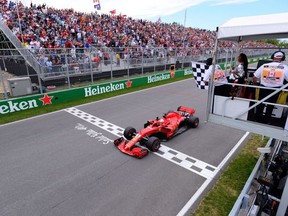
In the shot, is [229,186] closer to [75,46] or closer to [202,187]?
[202,187]

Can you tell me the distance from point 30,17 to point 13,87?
9940mm

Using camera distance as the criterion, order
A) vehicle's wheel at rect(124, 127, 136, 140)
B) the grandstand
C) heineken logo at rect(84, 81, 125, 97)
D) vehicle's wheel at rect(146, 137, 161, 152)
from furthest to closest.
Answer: heineken logo at rect(84, 81, 125, 97)
the grandstand
vehicle's wheel at rect(124, 127, 136, 140)
vehicle's wheel at rect(146, 137, 161, 152)

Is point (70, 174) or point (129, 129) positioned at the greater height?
point (129, 129)

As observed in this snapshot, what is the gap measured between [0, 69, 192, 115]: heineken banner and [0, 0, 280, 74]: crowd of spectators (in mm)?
1677

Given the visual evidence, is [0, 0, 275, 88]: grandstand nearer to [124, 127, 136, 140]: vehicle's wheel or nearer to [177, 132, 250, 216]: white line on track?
[124, 127, 136, 140]: vehicle's wheel

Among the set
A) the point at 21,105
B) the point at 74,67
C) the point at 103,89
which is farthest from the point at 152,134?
the point at 74,67

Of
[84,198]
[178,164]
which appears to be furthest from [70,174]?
[178,164]

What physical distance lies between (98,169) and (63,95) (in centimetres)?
663

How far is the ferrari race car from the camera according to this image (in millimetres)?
5731

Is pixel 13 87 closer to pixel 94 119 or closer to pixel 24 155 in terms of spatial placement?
pixel 94 119

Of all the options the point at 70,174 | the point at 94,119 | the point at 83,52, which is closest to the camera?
the point at 70,174

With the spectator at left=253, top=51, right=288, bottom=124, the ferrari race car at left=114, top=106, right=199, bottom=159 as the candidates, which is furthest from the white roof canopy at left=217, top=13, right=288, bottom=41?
the ferrari race car at left=114, top=106, right=199, bottom=159

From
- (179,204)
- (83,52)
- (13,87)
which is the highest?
(83,52)

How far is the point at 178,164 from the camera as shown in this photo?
17.7ft
